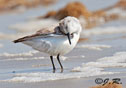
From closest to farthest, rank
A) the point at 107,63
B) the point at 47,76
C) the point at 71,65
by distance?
the point at 47,76
the point at 107,63
the point at 71,65

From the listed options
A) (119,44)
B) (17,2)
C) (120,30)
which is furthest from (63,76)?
(17,2)

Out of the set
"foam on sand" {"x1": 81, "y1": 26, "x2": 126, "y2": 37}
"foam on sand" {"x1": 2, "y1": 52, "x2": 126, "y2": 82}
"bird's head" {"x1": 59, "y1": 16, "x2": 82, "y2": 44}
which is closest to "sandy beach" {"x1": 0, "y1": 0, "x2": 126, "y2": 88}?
"foam on sand" {"x1": 2, "y1": 52, "x2": 126, "y2": 82}

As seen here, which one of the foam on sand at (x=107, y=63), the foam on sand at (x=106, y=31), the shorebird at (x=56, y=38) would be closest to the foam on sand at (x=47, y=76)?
the foam on sand at (x=107, y=63)

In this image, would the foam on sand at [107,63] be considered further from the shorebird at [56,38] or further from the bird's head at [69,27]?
the bird's head at [69,27]

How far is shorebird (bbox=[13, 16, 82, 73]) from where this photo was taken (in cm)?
779

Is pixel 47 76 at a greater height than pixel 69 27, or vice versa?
pixel 69 27

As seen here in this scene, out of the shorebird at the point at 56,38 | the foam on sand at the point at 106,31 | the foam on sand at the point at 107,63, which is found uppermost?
the foam on sand at the point at 106,31

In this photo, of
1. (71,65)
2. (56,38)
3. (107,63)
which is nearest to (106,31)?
(71,65)

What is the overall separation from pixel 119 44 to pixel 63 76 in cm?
433

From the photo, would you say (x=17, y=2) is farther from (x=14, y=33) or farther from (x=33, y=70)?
(x=33, y=70)

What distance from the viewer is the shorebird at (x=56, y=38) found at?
7.79 meters

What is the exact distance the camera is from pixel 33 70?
8.09m

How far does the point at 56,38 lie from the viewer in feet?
25.8

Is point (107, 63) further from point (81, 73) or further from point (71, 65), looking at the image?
point (81, 73)
